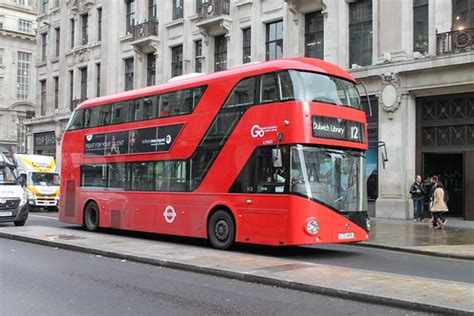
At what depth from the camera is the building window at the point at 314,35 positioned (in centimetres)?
2505

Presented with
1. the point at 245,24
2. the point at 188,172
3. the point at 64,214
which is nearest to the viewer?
the point at 188,172

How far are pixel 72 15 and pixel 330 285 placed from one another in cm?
3888

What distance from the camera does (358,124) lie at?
41.4ft

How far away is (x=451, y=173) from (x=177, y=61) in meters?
17.3

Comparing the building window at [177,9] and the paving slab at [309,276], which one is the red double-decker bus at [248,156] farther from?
the building window at [177,9]

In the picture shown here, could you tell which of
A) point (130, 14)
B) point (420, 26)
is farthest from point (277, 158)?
point (130, 14)

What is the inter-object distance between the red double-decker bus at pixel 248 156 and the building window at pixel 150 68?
18.4 metres

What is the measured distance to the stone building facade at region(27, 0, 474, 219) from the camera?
20.7 meters

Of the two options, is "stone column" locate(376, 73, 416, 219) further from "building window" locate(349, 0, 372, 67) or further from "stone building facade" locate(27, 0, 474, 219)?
"building window" locate(349, 0, 372, 67)

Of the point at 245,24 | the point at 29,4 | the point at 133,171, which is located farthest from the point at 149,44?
the point at 29,4

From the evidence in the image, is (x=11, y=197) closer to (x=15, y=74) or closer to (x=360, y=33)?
(x=360, y=33)

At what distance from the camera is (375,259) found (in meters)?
12.1

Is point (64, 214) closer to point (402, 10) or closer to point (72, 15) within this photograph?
point (402, 10)

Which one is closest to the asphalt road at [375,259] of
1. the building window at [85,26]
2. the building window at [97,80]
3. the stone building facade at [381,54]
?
the stone building facade at [381,54]
